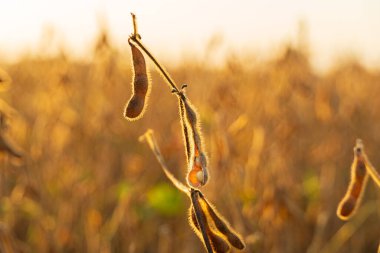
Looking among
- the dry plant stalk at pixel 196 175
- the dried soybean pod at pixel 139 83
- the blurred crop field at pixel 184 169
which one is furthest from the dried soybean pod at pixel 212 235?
the blurred crop field at pixel 184 169

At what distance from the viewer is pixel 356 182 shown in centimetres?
95

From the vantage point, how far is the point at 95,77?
2877 mm

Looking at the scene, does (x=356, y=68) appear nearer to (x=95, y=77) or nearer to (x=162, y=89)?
(x=162, y=89)

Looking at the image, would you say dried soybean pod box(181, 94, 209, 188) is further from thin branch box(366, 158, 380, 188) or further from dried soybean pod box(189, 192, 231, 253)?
thin branch box(366, 158, 380, 188)

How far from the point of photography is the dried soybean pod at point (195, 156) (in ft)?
2.55

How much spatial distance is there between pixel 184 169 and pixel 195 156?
7.28 ft

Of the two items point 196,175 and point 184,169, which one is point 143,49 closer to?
point 196,175

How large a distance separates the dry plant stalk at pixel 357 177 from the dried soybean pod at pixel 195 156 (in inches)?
10.2

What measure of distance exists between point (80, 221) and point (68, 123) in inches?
27.7

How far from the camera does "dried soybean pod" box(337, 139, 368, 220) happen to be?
3.05 ft

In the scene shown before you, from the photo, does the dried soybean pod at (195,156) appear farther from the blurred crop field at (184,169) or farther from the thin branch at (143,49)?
the blurred crop field at (184,169)

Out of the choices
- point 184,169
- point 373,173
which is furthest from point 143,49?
point 184,169

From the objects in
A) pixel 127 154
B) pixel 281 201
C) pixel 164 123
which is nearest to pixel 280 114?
pixel 281 201

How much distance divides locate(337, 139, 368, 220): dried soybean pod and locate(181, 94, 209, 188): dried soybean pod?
0.26 metres
